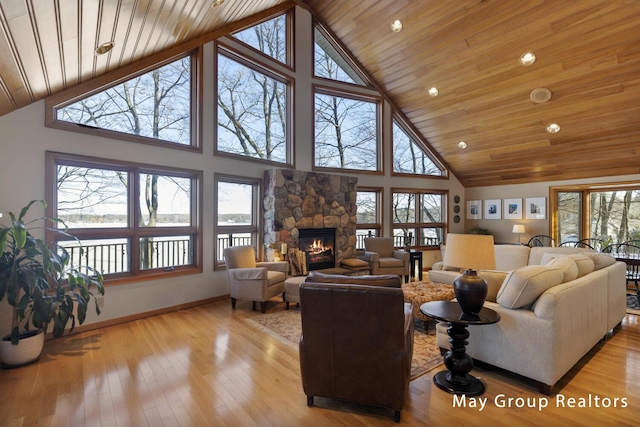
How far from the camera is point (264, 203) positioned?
5.74 meters

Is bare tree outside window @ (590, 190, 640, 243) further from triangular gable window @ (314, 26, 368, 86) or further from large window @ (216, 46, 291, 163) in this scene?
large window @ (216, 46, 291, 163)

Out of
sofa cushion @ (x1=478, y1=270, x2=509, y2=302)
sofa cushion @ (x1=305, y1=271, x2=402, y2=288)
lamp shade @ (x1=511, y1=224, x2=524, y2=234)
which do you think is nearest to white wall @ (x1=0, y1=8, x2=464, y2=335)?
sofa cushion @ (x1=305, y1=271, x2=402, y2=288)

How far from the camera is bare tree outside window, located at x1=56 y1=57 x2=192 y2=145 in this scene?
392 cm

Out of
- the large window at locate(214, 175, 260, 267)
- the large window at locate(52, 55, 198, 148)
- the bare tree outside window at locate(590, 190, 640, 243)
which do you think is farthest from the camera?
the bare tree outside window at locate(590, 190, 640, 243)

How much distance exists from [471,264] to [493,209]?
657 cm

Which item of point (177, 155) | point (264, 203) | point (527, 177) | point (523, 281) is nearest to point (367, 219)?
point (264, 203)

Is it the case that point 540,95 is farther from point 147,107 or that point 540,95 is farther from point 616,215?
point 147,107

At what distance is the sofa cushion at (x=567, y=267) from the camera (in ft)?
9.02

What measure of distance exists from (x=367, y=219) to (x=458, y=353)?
5024mm

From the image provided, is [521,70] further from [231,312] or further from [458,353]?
[231,312]

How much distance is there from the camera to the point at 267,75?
5.91 m

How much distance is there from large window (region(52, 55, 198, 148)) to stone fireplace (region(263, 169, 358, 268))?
160cm

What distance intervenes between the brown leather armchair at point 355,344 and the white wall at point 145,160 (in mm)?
3049

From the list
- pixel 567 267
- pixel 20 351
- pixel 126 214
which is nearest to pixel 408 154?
pixel 567 267
